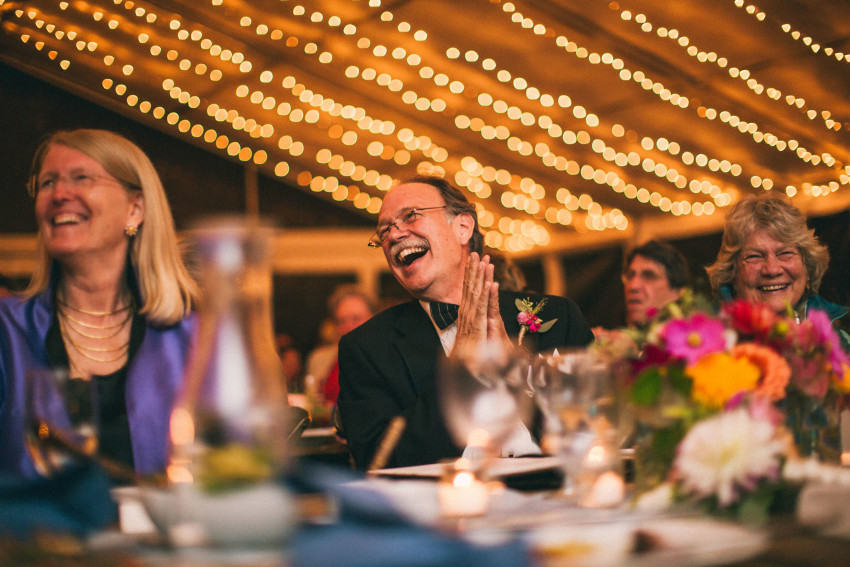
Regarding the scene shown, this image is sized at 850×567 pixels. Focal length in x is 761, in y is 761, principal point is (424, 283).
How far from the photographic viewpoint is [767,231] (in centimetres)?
231

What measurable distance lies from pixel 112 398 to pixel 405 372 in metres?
0.71

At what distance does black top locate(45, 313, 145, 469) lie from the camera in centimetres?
157

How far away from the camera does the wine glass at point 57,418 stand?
864 millimetres

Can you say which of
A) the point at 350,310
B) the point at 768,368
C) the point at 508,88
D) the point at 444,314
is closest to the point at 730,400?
the point at 768,368

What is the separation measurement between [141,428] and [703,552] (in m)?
1.25

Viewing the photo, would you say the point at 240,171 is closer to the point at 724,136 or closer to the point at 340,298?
the point at 340,298

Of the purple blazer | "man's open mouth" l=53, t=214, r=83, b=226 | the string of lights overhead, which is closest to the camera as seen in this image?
the purple blazer

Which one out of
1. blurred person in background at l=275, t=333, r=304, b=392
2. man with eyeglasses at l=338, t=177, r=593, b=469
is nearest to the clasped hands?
man with eyeglasses at l=338, t=177, r=593, b=469

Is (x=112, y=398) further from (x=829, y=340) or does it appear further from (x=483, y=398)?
(x=829, y=340)

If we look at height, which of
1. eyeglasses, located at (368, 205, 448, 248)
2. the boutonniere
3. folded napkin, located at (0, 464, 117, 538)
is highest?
eyeglasses, located at (368, 205, 448, 248)

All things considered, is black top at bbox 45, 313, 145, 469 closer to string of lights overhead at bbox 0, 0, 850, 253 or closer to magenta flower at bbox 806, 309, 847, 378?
magenta flower at bbox 806, 309, 847, 378

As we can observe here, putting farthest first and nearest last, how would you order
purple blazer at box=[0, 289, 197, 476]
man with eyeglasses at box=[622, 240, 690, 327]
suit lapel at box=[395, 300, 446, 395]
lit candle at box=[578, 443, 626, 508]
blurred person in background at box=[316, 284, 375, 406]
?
→ blurred person in background at box=[316, 284, 375, 406], man with eyeglasses at box=[622, 240, 690, 327], suit lapel at box=[395, 300, 446, 395], purple blazer at box=[0, 289, 197, 476], lit candle at box=[578, 443, 626, 508]

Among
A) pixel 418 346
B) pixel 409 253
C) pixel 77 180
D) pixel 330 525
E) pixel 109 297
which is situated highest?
pixel 77 180

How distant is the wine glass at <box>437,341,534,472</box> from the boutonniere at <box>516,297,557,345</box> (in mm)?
1083
